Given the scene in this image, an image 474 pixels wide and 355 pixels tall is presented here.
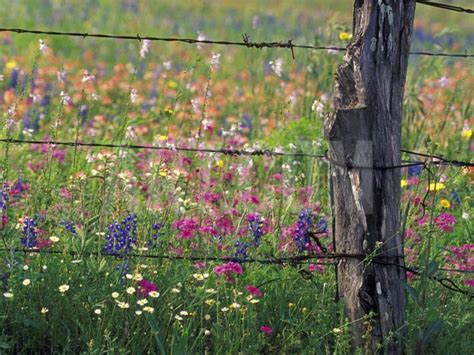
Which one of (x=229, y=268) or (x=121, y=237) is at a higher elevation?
(x=121, y=237)

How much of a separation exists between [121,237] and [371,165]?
120 centimetres

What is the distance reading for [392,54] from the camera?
3.73m

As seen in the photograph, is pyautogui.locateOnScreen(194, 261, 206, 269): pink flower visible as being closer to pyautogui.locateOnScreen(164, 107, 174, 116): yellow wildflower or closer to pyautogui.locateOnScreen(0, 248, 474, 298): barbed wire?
pyautogui.locateOnScreen(0, 248, 474, 298): barbed wire

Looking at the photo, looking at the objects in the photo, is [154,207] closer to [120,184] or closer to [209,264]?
[120,184]

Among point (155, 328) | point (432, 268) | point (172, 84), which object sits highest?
point (172, 84)

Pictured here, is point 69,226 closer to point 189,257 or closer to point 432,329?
point 189,257

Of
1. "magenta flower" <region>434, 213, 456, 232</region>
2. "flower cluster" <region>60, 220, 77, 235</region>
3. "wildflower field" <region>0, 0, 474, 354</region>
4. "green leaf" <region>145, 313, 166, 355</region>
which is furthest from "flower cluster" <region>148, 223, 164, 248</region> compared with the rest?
"magenta flower" <region>434, 213, 456, 232</region>

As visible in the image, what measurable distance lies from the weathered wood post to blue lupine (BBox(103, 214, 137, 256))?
3.13ft

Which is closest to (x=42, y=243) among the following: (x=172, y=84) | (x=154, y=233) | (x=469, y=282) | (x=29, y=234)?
(x=29, y=234)

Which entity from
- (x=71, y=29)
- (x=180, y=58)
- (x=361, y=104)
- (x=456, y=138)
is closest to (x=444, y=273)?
(x=361, y=104)

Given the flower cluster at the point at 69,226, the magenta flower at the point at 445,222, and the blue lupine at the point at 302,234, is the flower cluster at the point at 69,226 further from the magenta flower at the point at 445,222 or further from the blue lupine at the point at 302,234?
the magenta flower at the point at 445,222

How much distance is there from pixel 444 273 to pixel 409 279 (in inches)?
14.4

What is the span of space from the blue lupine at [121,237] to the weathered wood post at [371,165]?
0.95m

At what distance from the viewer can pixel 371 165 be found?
147 inches
